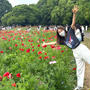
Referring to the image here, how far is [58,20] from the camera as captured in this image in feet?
124

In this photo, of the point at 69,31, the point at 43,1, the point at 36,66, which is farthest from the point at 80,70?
the point at 43,1

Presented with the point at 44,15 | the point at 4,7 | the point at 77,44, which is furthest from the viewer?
the point at 4,7

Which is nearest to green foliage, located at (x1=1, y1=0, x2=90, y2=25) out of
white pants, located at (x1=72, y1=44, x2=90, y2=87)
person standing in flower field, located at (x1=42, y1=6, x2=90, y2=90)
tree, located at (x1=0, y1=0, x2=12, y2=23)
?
tree, located at (x1=0, y1=0, x2=12, y2=23)

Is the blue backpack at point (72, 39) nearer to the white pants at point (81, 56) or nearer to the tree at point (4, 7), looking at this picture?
the white pants at point (81, 56)

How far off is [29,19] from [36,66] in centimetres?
4321

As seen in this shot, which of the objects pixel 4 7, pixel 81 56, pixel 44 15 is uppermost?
pixel 81 56

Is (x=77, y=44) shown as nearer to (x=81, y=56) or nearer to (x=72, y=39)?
(x=72, y=39)

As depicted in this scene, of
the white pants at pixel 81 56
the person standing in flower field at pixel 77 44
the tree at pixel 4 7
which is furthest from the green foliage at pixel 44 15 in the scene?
the white pants at pixel 81 56

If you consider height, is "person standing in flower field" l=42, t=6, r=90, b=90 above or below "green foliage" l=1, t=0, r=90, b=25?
above

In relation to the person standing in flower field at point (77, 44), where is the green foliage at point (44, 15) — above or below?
below

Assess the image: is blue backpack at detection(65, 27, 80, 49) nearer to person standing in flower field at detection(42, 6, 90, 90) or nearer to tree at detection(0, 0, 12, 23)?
person standing in flower field at detection(42, 6, 90, 90)

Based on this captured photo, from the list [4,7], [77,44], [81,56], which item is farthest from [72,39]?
[4,7]

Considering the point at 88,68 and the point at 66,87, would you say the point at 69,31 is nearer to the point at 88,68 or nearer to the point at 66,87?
the point at 66,87

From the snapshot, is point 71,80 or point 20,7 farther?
point 20,7
